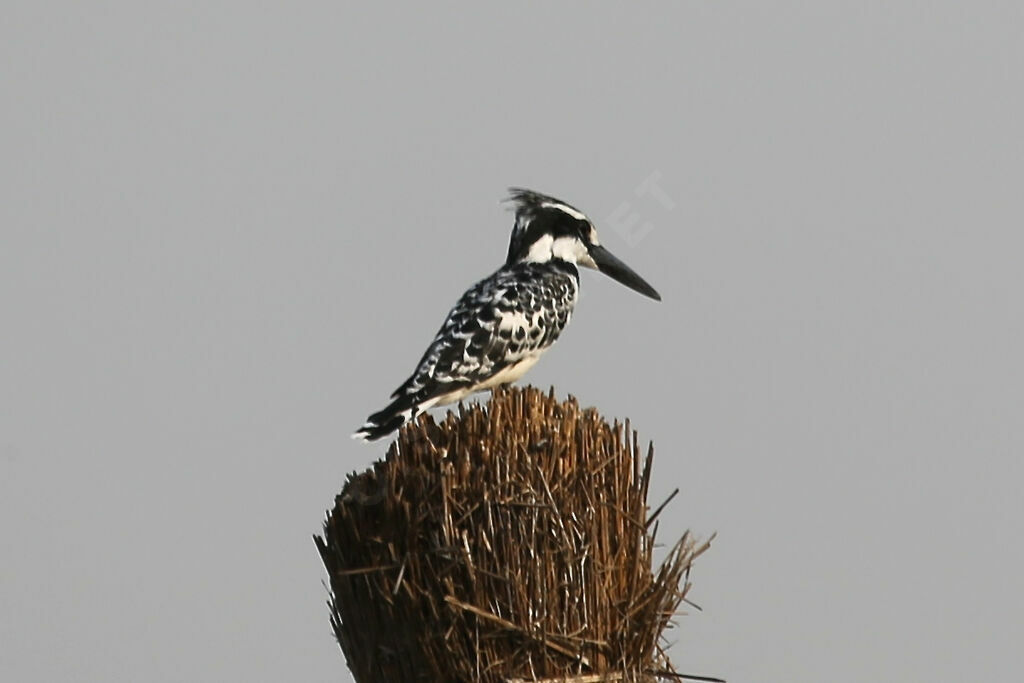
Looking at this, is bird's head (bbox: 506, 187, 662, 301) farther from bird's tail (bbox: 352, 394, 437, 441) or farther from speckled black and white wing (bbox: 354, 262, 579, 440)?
bird's tail (bbox: 352, 394, 437, 441)

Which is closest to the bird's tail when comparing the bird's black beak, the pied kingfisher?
the pied kingfisher

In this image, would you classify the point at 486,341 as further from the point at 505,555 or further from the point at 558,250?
the point at 505,555

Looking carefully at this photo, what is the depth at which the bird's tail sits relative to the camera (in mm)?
6816

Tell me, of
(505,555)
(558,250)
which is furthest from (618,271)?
(505,555)

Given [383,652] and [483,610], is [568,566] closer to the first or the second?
[483,610]

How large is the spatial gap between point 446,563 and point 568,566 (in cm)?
42

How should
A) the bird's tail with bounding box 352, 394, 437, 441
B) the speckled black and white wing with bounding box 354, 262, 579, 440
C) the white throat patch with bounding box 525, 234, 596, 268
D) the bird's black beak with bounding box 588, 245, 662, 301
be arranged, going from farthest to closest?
the bird's black beak with bounding box 588, 245, 662, 301 → the white throat patch with bounding box 525, 234, 596, 268 → the speckled black and white wing with bounding box 354, 262, 579, 440 → the bird's tail with bounding box 352, 394, 437, 441

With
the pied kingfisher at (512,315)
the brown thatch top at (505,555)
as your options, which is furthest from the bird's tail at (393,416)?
the brown thatch top at (505,555)

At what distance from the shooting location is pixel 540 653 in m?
5.16

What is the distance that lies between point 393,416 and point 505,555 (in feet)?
6.38

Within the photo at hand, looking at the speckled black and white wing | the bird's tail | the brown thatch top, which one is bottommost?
the brown thatch top

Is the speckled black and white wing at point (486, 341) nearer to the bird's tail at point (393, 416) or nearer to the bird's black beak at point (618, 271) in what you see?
the bird's tail at point (393, 416)

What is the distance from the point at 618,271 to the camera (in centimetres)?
870

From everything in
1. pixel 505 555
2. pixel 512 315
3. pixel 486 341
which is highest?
pixel 512 315
